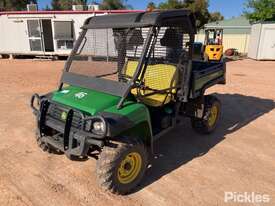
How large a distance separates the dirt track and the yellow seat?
3.18ft

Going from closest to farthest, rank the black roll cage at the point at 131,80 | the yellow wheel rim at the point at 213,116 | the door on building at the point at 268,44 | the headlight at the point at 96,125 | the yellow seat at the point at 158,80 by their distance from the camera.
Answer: the headlight at the point at 96,125, the black roll cage at the point at 131,80, the yellow seat at the point at 158,80, the yellow wheel rim at the point at 213,116, the door on building at the point at 268,44

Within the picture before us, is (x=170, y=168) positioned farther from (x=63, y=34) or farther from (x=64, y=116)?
(x=63, y=34)

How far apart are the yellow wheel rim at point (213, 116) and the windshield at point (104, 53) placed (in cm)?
208

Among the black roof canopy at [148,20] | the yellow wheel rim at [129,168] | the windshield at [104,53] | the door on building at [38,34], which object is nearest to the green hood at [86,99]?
the windshield at [104,53]

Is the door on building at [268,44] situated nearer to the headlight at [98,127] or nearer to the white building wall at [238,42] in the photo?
the white building wall at [238,42]

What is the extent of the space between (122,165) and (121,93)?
2.87 feet

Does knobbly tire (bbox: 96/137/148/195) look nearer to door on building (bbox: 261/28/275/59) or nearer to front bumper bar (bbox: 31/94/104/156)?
front bumper bar (bbox: 31/94/104/156)

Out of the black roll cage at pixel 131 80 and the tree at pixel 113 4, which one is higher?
the tree at pixel 113 4

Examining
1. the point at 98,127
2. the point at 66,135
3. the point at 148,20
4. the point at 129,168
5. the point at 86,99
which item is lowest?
the point at 129,168

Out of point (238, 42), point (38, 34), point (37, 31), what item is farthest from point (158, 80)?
point (238, 42)

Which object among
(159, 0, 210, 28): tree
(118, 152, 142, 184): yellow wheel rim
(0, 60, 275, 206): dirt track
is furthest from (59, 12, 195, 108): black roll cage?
(159, 0, 210, 28): tree

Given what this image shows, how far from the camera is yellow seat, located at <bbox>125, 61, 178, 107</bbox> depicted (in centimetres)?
394

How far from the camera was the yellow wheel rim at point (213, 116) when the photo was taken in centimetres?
531

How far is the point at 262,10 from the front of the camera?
25.7m
